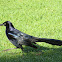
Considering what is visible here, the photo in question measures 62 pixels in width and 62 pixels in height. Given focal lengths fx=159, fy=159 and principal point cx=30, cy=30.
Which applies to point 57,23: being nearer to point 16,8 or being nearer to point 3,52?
point 16,8

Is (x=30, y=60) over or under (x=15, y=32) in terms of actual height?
under

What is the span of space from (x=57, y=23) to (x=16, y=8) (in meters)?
5.21

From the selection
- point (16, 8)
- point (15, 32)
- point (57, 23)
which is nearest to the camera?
point (15, 32)

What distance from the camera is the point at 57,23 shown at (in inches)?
527

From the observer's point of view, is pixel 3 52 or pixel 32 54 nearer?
pixel 32 54

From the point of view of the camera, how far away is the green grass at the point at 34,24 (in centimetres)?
723

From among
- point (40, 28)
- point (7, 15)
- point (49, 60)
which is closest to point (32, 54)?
point (49, 60)

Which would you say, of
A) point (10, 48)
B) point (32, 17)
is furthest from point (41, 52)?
point (32, 17)

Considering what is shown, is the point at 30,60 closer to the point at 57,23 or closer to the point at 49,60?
the point at 49,60

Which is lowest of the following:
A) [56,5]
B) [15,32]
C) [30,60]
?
[30,60]

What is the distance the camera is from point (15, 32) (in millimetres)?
7484

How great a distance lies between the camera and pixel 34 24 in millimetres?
13117

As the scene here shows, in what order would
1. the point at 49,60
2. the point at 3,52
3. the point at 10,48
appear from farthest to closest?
1. the point at 10,48
2. the point at 3,52
3. the point at 49,60

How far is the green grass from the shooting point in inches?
285
